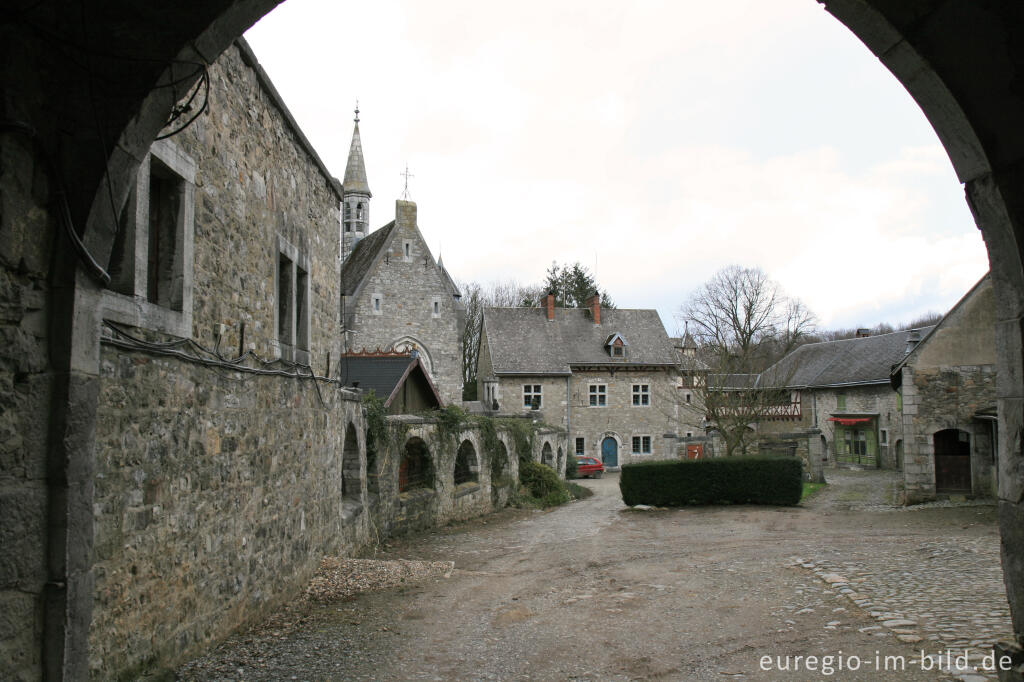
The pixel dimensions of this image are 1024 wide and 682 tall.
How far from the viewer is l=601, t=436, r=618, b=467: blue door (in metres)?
36.0

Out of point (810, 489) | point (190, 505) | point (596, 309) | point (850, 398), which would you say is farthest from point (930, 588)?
point (596, 309)

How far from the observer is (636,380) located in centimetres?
3659

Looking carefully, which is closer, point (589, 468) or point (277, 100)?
point (277, 100)

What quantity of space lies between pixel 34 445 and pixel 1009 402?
12.9 feet

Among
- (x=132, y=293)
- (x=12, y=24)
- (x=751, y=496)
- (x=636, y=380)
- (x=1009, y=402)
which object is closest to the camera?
(x=12, y=24)

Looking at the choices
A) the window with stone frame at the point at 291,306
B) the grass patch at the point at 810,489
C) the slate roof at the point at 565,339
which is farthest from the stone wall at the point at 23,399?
the slate roof at the point at 565,339

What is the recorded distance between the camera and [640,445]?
36.2 meters

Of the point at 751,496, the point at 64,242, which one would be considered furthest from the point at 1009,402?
the point at 751,496

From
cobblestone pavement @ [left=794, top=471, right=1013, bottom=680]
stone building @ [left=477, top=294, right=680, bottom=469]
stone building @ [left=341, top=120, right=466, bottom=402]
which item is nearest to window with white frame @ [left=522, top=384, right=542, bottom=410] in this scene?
stone building @ [left=477, top=294, right=680, bottom=469]

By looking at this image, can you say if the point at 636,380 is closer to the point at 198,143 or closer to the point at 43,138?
the point at 198,143

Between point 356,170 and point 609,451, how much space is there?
772 inches

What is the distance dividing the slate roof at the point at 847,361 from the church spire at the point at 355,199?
2166cm

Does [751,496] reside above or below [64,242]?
below

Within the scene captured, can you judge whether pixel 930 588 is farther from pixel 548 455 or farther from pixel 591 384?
pixel 591 384
